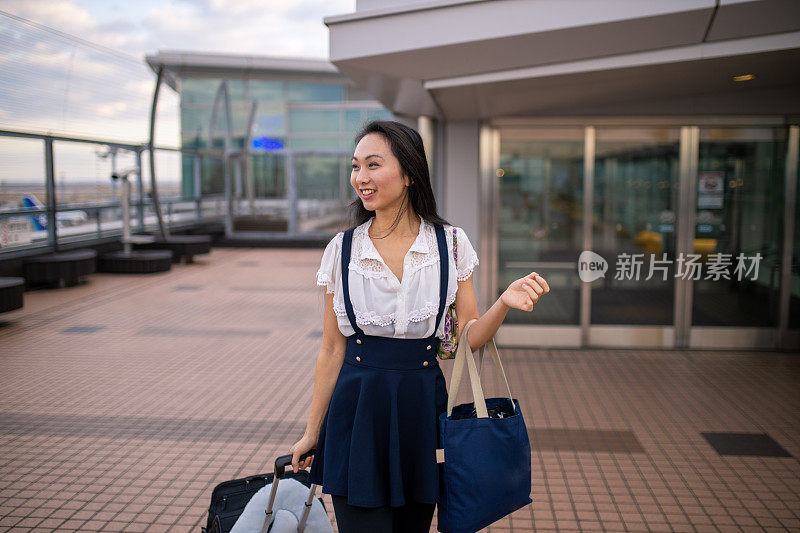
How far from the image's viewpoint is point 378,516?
79.7 inches

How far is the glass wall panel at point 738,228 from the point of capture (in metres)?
6.67

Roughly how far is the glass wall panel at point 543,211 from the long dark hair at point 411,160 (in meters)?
4.82

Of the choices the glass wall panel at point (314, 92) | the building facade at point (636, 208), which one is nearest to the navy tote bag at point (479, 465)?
the building facade at point (636, 208)

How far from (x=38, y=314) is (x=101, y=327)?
4.23ft

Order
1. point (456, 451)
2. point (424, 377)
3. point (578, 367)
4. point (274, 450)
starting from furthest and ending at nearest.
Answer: point (578, 367), point (274, 450), point (424, 377), point (456, 451)

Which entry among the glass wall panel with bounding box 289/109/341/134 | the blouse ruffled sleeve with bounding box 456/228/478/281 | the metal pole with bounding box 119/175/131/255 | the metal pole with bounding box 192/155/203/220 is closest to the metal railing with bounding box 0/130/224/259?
the metal pole with bounding box 119/175/131/255

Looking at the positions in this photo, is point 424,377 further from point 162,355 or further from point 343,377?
point 162,355

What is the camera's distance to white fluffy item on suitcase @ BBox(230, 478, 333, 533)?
2.08 meters

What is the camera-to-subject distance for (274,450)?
14.1 ft

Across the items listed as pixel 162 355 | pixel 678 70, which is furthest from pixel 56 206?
pixel 678 70

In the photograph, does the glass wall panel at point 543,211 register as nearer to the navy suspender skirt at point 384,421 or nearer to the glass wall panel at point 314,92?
the navy suspender skirt at point 384,421

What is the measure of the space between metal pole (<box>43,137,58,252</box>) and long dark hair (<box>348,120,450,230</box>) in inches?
424

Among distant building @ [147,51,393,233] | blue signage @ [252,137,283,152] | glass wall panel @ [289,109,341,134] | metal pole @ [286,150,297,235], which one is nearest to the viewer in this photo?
metal pole @ [286,150,297,235]

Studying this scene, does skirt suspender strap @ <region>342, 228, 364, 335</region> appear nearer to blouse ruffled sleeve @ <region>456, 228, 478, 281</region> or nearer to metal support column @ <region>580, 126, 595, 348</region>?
blouse ruffled sleeve @ <region>456, 228, 478, 281</region>
